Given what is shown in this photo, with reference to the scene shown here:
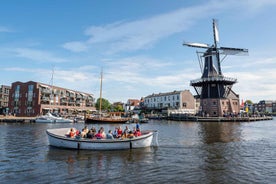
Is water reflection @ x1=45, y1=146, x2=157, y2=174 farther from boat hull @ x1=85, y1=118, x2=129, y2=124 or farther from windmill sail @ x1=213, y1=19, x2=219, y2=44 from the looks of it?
windmill sail @ x1=213, y1=19, x2=219, y2=44

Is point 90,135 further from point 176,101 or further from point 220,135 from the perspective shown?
point 176,101

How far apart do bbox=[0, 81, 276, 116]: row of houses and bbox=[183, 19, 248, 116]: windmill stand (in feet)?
24.2

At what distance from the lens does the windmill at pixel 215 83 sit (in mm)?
78188

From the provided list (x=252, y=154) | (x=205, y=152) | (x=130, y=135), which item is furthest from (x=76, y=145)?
(x=252, y=154)

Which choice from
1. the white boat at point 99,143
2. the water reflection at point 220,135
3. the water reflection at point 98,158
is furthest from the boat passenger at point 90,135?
the water reflection at point 220,135

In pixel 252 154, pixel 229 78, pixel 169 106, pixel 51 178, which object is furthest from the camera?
pixel 169 106

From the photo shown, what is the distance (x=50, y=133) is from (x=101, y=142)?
5.80 m

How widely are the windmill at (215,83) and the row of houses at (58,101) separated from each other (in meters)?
7.39

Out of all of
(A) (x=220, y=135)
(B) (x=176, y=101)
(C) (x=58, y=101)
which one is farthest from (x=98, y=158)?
(B) (x=176, y=101)

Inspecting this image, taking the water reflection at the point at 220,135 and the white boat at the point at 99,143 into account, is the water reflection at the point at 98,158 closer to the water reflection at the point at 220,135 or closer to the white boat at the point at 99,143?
the white boat at the point at 99,143

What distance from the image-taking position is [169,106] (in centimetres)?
11006

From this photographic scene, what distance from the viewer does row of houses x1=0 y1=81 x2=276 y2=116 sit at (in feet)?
292

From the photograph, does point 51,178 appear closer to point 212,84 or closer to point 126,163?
point 126,163

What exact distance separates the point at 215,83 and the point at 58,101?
2638 inches
